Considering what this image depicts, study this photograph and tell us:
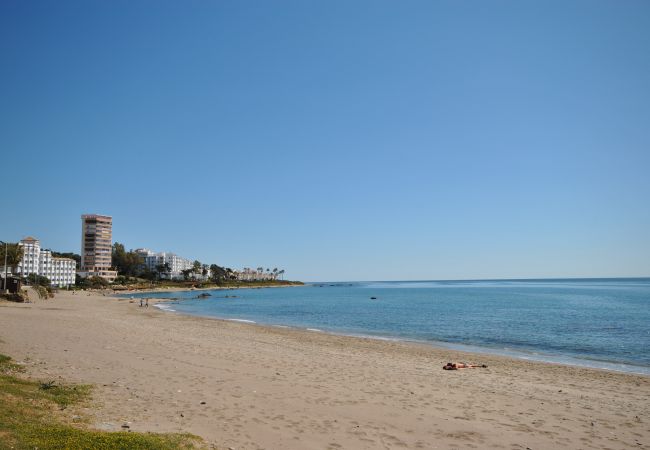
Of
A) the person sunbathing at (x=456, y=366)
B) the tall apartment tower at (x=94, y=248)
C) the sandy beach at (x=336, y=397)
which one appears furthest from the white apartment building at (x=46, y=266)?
the person sunbathing at (x=456, y=366)

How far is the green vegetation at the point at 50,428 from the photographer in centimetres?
632

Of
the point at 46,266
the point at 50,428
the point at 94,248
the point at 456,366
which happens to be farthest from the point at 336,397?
the point at 94,248

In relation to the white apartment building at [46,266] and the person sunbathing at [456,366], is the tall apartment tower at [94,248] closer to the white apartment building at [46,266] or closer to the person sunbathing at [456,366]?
the white apartment building at [46,266]

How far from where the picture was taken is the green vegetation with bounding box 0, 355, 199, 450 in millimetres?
6320

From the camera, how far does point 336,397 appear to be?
Result: 40.5 ft

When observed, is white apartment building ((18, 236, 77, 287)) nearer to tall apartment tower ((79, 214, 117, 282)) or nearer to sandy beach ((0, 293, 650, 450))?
tall apartment tower ((79, 214, 117, 282))

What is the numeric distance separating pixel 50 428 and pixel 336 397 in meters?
7.43

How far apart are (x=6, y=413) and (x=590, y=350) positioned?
30.9 metres

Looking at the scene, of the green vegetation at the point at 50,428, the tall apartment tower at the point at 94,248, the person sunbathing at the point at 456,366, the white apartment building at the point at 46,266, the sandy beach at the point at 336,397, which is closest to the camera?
the green vegetation at the point at 50,428

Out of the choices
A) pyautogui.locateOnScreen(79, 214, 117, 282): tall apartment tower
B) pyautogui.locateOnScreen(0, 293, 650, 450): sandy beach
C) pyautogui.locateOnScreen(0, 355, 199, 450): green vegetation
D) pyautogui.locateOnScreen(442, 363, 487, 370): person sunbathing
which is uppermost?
pyautogui.locateOnScreen(79, 214, 117, 282): tall apartment tower

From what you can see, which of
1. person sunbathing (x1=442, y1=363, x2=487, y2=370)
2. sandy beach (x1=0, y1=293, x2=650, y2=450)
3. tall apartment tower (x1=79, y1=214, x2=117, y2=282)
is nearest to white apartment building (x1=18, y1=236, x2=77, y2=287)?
tall apartment tower (x1=79, y1=214, x2=117, y2=282)

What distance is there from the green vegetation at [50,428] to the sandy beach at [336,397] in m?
0.69

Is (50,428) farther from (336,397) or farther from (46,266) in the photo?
(46,266)

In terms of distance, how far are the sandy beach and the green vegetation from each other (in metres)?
0.69
